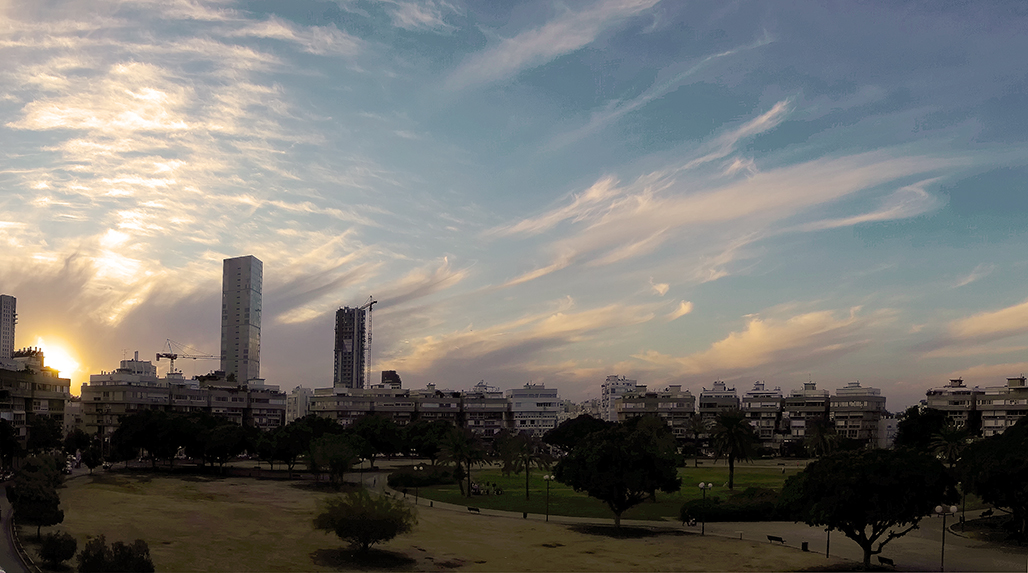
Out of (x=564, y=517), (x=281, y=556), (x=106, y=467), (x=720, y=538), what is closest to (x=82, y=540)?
(x=281, y=556)

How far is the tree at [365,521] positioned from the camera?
178 ft

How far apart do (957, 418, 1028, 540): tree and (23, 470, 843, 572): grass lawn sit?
15.4 metres

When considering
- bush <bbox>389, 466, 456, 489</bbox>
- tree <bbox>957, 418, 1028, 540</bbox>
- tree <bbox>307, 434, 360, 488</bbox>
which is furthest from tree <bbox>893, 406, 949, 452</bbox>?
tree <bbox>307, 434, 360, 488</bbox>

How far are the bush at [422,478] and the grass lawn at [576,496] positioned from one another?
6.58ft

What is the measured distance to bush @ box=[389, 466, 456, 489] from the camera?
10756cm

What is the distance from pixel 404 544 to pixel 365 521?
6639 mm

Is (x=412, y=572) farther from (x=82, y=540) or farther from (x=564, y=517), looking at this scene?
(x=564, y=517)

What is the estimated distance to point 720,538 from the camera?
210ft

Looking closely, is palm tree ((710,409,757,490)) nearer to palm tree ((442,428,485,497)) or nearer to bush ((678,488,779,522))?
bush ((678,488,779,522))

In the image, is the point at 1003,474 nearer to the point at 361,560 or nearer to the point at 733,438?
the point at 733,438

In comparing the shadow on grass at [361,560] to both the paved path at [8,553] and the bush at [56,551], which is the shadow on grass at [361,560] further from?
the paved path at [8,553]

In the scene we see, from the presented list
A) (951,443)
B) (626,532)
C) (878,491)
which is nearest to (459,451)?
(626,532)

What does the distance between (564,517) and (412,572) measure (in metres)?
29.3

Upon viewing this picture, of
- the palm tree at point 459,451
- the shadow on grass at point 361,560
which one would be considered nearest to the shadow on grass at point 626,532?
the shadow on grass at point 361,560
